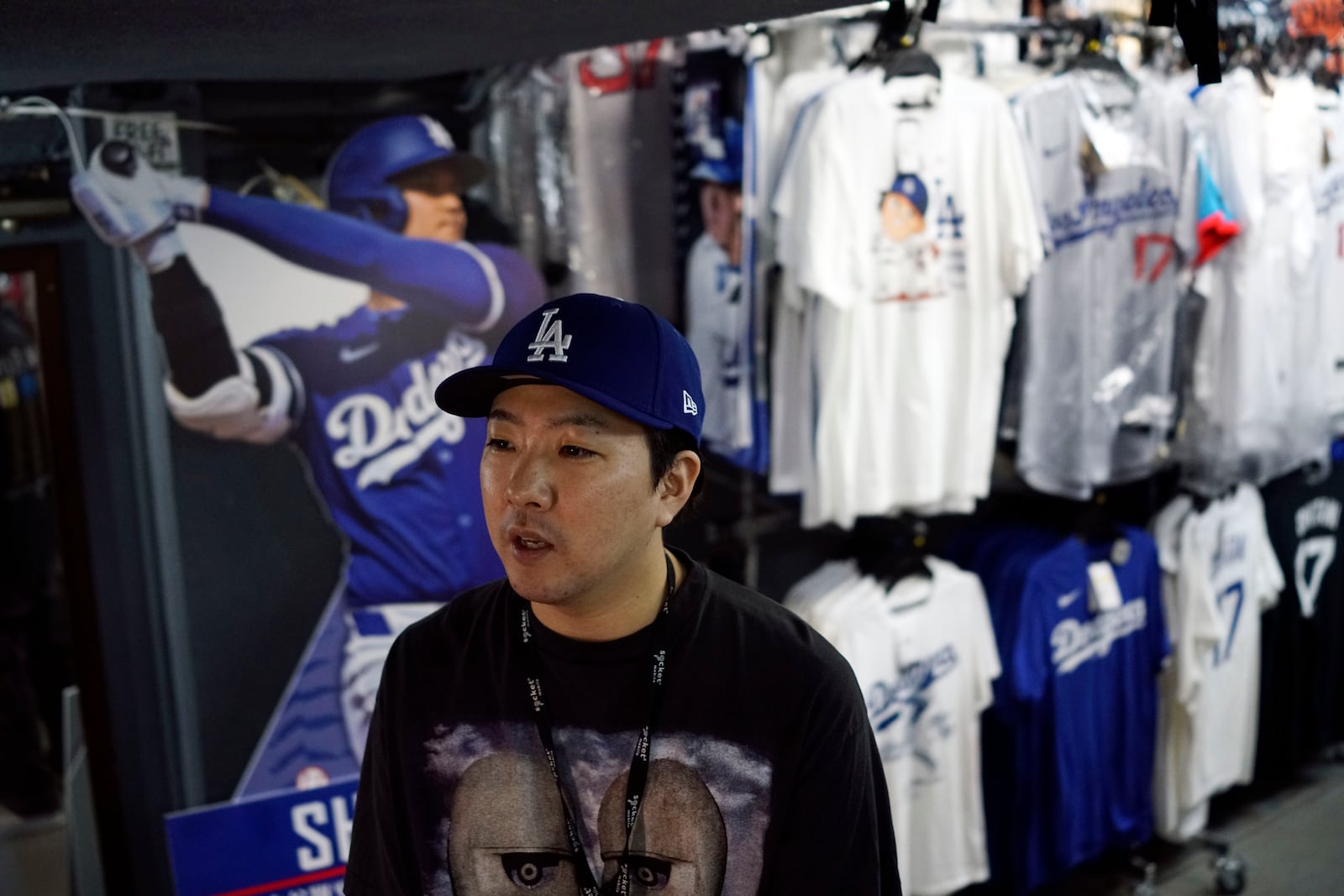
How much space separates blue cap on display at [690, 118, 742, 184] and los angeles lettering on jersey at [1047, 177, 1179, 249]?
0.86 meters

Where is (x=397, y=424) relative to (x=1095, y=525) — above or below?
above

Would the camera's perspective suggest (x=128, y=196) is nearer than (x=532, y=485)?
No

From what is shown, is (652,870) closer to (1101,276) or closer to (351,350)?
(351,350)

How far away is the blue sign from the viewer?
2744 millimetres

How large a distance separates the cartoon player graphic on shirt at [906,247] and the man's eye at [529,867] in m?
1.77

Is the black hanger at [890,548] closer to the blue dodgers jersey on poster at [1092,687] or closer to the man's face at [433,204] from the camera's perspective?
the blue dodgers jersey on poster at [1092,687]

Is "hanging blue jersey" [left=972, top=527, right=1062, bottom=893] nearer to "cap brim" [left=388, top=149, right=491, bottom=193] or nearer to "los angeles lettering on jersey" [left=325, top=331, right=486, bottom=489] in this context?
"los angeles lettering on jersey" [left=325, top=331, right=486, bottom=489]

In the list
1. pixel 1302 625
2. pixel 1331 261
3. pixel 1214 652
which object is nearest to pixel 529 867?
pixel 1214 652

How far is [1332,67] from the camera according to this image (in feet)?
12.6

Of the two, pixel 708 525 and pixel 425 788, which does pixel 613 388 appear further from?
pixel 708 525

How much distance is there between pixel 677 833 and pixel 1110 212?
238 centimetres

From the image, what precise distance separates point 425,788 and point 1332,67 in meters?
3.67

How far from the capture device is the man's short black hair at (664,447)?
1.40 meters

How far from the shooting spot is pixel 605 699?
145 cm
